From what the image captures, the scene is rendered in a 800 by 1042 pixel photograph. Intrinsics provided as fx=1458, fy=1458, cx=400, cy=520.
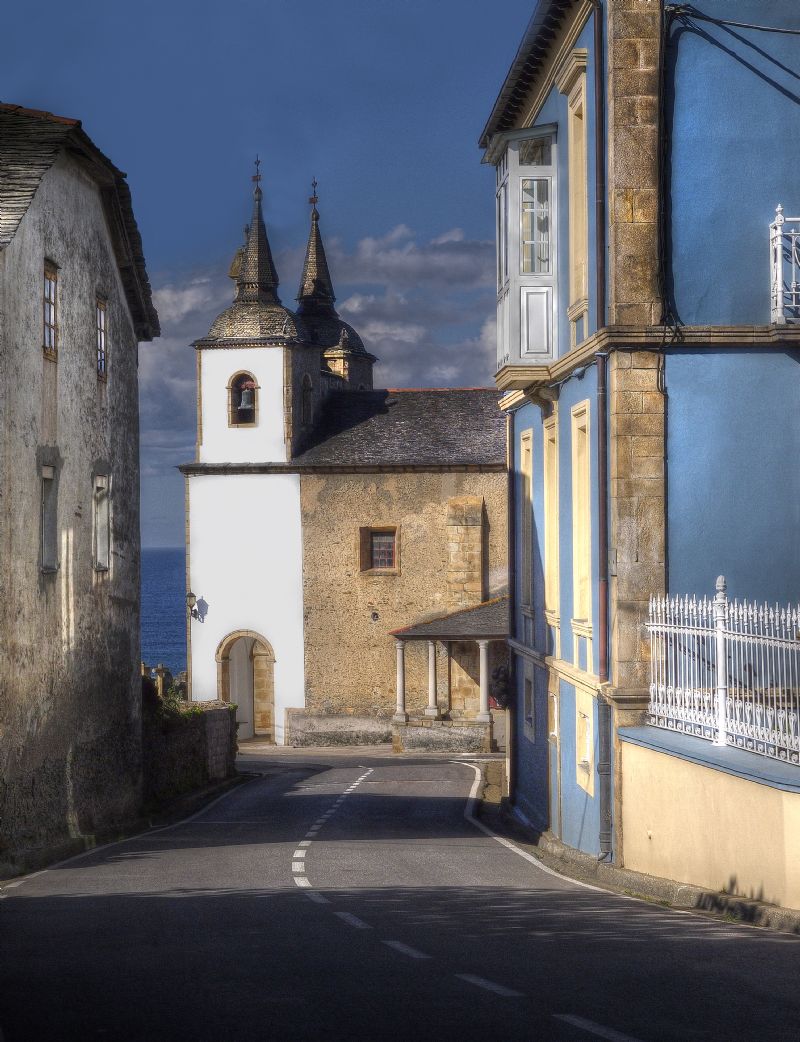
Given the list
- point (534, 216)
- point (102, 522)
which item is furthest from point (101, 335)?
point (534, 216)

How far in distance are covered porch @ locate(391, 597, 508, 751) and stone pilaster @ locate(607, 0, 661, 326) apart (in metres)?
29.4

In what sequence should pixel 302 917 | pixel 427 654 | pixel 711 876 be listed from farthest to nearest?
pixel 427 654, pixel 711 876, pixel 302 917

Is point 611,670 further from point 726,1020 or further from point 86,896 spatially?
point 726,1020

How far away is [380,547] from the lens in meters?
48.2

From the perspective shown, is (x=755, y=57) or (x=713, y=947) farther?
(x=755, y=57)

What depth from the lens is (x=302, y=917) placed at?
11.4 m

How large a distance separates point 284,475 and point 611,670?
1328 inches

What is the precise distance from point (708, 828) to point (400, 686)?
33796 millimetres

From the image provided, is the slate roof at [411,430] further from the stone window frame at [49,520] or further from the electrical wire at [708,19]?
the electrical wire at [708,19]

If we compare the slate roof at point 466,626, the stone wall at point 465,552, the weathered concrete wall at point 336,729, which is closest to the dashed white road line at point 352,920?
the slate roof at point 466,626

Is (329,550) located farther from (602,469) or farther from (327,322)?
(602,469)

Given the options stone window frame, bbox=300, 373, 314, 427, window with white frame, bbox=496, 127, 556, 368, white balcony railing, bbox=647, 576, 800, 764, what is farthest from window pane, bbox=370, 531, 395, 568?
white balcony railing, bbox=647, 576, 800, 764

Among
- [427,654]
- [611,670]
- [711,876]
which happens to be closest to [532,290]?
[611,670]

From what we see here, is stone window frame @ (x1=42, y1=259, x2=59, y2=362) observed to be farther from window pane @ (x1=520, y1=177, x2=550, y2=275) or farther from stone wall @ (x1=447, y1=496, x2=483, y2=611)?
stone wall @ (x1=447, y1=496, x2=483, y2=611)
